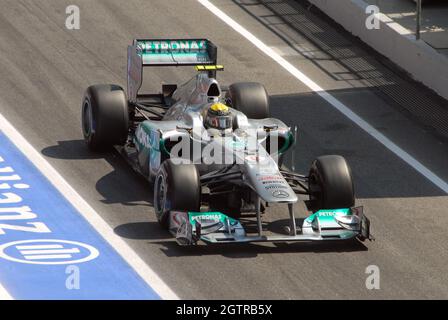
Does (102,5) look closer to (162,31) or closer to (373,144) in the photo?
(162,31)

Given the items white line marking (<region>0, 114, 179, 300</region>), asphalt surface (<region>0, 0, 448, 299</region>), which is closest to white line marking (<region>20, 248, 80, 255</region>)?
white line marking (<region>0, 114, 179, 300</region>)

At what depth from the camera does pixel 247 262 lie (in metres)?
23.2

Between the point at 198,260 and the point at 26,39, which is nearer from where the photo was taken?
the point at 198,260

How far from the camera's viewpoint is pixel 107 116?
27.2 m

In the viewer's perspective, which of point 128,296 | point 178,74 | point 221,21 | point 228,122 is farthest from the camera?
point 221,21

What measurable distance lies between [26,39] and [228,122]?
30.6 feet

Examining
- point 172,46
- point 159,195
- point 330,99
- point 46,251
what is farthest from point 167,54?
point 46,251

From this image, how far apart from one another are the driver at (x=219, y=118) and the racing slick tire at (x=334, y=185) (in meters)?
1.83

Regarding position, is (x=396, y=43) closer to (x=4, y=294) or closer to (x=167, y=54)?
(x=167, y=54)

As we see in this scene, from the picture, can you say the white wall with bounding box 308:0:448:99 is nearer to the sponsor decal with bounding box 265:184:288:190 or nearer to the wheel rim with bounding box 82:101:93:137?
the wheel rim with bounding box 82:101:93:137

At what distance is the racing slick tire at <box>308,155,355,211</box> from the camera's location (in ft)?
80.0

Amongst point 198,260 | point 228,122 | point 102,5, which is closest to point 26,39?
point 102,5

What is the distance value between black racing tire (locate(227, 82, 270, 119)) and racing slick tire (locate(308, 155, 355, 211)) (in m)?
3.63

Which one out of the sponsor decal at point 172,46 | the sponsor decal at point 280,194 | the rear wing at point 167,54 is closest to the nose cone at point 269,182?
the sponsor decal at point 280,194
